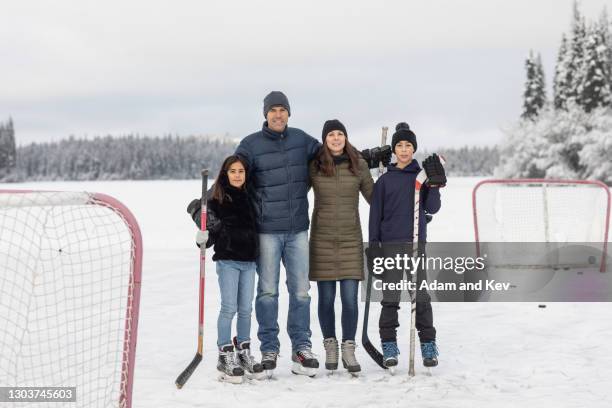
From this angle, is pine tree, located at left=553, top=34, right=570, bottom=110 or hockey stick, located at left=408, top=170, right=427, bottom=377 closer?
hockey stick, located at left=408, top=170, right=427, bottom=377

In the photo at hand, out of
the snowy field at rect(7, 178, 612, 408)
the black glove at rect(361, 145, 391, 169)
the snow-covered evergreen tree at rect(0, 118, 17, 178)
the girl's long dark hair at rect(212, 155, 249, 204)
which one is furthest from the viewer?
the snow-covered evergreen tree at rect(0, 118, 17, 178)

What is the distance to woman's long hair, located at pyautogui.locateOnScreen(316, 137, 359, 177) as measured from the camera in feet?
17.3

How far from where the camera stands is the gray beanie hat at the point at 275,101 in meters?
5.28

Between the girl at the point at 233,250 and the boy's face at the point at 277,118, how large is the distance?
40cm

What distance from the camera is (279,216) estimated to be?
5.23 meters

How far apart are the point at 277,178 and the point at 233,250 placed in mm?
659

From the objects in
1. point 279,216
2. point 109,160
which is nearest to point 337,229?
point 279,216

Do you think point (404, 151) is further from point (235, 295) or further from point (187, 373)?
point (187, 373)

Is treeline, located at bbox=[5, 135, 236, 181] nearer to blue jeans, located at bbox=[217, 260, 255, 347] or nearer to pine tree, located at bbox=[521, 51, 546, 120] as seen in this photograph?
pine tree, located at bbox=[521, 51, 546, 120]

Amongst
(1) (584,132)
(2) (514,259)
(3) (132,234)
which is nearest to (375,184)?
(3) (132,234)

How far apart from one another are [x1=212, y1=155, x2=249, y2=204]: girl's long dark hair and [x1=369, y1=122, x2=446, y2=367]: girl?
108 centimetres

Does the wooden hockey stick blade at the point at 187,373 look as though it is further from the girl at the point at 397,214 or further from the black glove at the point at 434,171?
the black glove at the point at 434,171

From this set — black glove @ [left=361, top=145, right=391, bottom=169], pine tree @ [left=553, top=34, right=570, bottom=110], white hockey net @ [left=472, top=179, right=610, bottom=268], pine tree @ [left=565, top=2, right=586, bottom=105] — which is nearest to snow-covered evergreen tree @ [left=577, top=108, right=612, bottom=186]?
pine tree @ [left=565, top=2, right=586, bottom=105]

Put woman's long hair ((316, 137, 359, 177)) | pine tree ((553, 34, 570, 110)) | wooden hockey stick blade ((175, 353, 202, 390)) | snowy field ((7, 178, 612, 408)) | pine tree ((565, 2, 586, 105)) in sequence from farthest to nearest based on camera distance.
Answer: pine tree ((553, 34, 570, 110))
pine tree ((565, 2, 586, 105))
woman's long hair ((316, 137, 359, 177))
wooden hockey stick blade ((175, 353, 202, 390))
snowy field ((7, 178, 612, 408))
